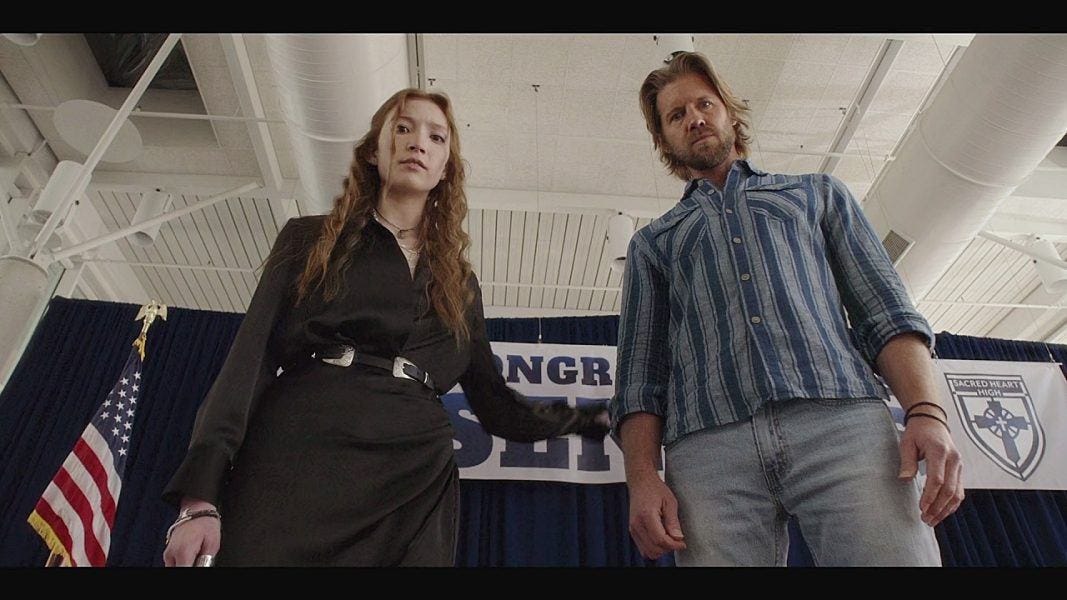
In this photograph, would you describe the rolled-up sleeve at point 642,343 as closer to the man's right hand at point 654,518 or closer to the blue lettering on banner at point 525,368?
the man's right hand at point 654,518

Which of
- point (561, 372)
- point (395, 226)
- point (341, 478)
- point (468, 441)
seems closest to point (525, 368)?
point (561, 372)

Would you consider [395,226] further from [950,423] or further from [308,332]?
[950,423]

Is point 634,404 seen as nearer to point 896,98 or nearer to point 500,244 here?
point 896,98

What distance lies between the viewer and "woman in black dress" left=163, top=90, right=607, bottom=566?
97cm

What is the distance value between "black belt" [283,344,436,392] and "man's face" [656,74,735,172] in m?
0.76

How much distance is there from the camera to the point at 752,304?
118cm

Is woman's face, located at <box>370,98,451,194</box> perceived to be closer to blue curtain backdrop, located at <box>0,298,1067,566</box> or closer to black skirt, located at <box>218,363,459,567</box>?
black skirt, located at <box>218,363,459,567</box>

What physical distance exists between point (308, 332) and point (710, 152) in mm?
908

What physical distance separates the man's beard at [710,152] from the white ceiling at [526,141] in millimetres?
3307

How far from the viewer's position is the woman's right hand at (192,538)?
0.90m

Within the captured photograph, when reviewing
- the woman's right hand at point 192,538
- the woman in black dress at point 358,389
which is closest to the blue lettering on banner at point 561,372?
the woman in black dress at point 358,389

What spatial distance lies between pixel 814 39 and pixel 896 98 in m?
0.97

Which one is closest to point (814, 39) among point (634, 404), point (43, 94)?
point (634, 404)

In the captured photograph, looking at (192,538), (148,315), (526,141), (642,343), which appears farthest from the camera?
(526,141)
